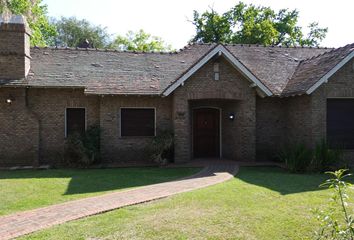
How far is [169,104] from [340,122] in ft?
25.1

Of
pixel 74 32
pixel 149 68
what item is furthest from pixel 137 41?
pixel 149 68

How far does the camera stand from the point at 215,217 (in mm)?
7207

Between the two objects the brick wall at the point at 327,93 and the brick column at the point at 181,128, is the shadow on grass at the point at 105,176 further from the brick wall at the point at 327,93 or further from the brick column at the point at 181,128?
the brick wall at the point at 327,93

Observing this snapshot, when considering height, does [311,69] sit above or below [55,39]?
below

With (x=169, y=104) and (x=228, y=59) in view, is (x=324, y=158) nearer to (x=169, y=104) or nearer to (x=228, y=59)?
(x=228, y=59)

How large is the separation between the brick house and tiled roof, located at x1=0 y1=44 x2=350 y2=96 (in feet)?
0.25

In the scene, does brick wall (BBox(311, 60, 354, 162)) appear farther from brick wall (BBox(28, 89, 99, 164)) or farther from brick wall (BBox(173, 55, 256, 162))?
brick wall (BBox(28, 89, 99, 164))

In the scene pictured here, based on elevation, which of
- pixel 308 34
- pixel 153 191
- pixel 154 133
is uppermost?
pixel 308 34

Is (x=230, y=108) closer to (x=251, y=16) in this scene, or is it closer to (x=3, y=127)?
(x=3, y=127)

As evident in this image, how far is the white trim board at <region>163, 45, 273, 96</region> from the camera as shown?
14.9 m

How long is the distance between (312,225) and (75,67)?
548 inches

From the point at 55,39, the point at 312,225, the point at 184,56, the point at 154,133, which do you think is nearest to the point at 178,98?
the point at 154,133

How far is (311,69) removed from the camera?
53.4ft

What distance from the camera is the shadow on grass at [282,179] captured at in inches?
396
